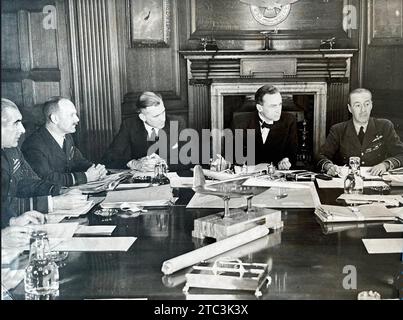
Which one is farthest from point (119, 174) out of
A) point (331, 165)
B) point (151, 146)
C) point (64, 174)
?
point (331, 165)

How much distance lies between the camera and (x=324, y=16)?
8.99ft

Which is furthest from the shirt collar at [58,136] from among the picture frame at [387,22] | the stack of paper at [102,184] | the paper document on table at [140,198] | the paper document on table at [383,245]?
the picture frame at [387,22]

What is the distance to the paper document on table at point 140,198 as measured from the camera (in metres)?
→ 1.90

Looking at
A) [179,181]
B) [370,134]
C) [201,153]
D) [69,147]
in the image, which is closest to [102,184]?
→ [179,181]

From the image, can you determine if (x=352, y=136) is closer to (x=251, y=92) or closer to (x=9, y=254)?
(x=251, y=92)

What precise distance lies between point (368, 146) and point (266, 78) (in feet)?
2.48

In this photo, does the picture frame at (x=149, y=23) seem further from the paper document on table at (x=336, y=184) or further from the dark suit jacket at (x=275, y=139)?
the paper document on table at (x=336, y=184)

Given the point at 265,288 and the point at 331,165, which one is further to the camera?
the point at 331,165

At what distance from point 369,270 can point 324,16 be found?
1.77 metres

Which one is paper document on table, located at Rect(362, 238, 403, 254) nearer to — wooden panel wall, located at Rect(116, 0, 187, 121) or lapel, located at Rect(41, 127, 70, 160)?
lapel, located at Rect(41, 127, 70, 160)

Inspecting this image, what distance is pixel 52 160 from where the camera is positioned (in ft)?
7.82

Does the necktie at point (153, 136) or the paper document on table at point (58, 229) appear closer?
the paper document on table at point (58, 229)

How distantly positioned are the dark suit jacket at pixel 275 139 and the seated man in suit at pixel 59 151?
789 millimetres
